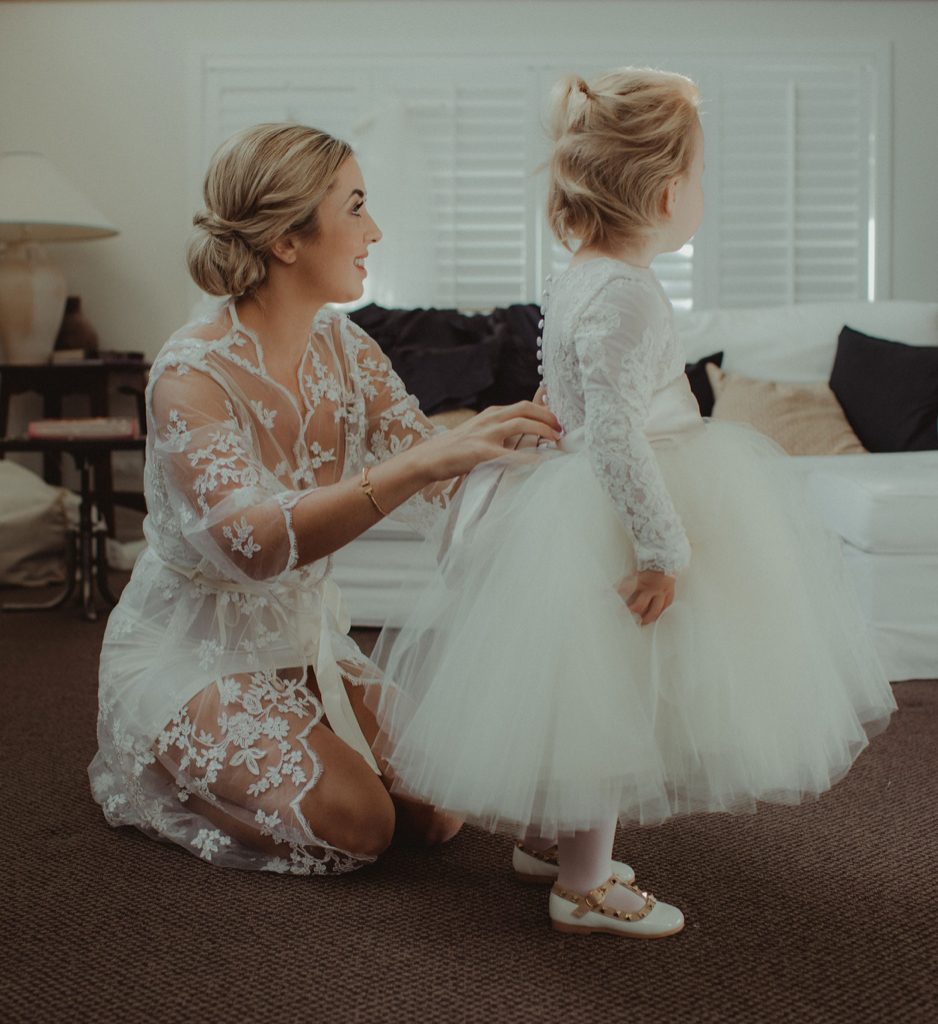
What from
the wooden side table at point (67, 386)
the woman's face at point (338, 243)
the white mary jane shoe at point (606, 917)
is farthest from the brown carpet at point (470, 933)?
the wooden side table at point (67, 386)

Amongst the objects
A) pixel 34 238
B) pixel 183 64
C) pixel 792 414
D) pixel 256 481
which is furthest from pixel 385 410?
pixel 183 64

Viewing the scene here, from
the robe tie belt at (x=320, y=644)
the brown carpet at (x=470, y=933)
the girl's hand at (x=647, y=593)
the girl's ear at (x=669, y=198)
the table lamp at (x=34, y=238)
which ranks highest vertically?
the table lamp at (x=34, y=238)

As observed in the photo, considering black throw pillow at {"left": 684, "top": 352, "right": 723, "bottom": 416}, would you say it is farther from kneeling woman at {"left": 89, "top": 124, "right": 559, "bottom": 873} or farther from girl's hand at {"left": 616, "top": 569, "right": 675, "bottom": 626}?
girl's hand at {"left": 616, "top": 569, "right": 675, "bottom": 626}

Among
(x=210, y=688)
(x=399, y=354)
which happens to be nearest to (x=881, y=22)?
(x=399, y=354)

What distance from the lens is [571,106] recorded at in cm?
140

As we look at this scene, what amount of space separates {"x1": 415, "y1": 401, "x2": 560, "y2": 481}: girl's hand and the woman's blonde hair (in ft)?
1.44

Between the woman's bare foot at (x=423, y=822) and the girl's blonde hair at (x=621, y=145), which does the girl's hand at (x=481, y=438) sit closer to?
the girl's blonde hair at (x=621, y=145)

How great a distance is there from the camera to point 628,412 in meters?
1.29

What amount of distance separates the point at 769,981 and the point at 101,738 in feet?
3.39

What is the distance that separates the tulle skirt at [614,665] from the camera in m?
1.25

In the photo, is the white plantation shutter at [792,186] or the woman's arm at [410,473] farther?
the white plantation shutter at [792,186]

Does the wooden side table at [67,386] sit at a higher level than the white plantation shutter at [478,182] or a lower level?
lower

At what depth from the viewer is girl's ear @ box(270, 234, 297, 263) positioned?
1632 mm

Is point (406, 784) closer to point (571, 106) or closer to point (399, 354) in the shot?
point (571, 106)
